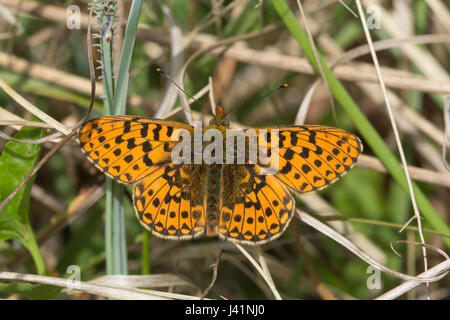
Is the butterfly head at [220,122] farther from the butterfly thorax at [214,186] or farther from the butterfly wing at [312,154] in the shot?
the butterfly wing at [312,154]

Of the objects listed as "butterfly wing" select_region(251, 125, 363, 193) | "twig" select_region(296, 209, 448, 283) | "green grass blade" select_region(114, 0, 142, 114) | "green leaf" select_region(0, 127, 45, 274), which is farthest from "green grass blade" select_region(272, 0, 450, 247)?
"green leaf" select_region(0, 127, 45, 274)

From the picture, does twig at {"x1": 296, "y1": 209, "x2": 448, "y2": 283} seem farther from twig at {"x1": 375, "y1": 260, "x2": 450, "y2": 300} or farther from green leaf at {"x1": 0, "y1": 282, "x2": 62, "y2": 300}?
green leaf at {"x1": 0, "y1": 282, "x2": 62, "y2": 300}

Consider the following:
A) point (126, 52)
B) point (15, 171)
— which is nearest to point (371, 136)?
point (126, 52)

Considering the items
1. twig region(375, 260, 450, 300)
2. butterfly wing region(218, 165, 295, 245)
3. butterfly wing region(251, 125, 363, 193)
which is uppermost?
butterfly wing region(251, 125, 363, 193)

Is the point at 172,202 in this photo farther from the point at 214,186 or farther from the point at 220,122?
the point at 220,122

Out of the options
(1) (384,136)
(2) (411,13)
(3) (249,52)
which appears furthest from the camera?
(1) (384,136)

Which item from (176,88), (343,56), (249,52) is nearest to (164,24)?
(249,52)

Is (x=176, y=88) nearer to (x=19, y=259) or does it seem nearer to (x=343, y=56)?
(x=343, y=56)
